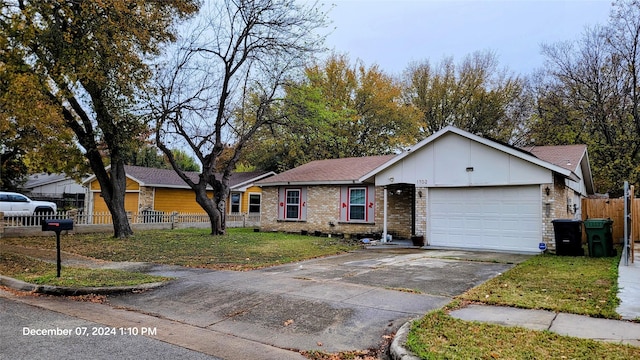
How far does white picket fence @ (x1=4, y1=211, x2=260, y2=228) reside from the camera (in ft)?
59.2

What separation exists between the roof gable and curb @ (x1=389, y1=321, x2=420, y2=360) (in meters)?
13.6

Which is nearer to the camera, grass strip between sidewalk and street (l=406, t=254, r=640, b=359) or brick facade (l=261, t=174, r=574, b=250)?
grass strip between sidewalk and street (l=406, t=254, r=640, b=359)

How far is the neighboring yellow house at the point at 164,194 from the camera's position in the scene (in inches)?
1057

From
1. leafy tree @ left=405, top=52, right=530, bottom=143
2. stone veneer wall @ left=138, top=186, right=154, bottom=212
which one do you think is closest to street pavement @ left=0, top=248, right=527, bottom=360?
stone veneer wall @ left=138, top=186, right=154, bottom=212

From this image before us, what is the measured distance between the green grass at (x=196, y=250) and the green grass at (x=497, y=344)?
5948mm

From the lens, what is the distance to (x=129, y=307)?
676 cm

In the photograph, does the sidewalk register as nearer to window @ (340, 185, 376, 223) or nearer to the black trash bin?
the black trash bin

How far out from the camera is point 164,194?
27.9 meters

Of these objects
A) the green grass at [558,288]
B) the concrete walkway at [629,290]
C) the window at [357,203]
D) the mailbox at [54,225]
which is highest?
the window at [357,203]

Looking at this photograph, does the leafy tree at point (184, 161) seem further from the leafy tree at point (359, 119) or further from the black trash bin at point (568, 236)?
the black trash bin at point (568, 236)

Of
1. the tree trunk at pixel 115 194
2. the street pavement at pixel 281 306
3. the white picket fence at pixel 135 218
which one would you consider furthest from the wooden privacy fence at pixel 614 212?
the tree trunk at pixel 115 194

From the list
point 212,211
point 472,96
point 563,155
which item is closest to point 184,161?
point 472,96

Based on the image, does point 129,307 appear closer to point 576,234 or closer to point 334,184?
point 576,234

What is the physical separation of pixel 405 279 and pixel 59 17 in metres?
12.6
